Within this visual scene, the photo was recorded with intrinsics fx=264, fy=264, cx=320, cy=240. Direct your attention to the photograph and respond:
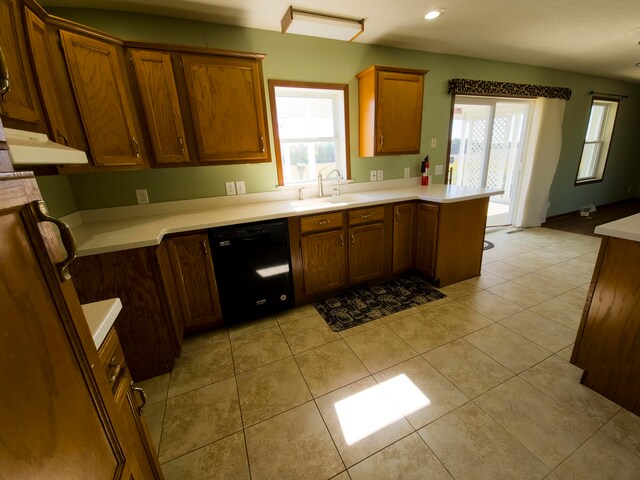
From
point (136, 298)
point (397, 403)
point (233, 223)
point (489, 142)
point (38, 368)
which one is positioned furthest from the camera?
point (489, 142)

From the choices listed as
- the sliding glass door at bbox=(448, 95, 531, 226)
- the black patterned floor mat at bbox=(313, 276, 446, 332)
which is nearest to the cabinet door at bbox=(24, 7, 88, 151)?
the black patterned floor mat at bbox=(313, 276, 446, 332)

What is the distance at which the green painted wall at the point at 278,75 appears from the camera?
80.9 inches

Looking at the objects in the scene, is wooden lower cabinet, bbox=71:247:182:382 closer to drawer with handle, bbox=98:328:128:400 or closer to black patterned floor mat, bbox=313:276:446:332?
drawer with handle, bbox=98:328:128:400

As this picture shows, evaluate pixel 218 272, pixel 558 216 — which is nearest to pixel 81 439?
pixel 218 272

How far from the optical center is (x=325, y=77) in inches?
105

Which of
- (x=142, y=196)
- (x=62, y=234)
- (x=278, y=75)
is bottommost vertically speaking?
(x=142, y=196)

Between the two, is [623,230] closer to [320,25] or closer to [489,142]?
[320,25]

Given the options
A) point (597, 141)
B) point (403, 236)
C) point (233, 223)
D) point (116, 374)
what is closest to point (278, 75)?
point (233, 223)

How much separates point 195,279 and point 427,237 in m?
2.17

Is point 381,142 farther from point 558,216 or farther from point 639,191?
point 639,191

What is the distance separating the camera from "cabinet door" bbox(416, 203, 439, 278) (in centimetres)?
257

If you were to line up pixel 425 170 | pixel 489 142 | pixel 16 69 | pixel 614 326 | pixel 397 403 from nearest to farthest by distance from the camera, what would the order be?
pixel 16 69 → pixel 614 326 → pixel 397 403 → pixel 425 170 → pixel 489 142

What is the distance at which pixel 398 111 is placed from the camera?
8.96ft

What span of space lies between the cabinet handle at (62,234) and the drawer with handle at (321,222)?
5.77 feet
